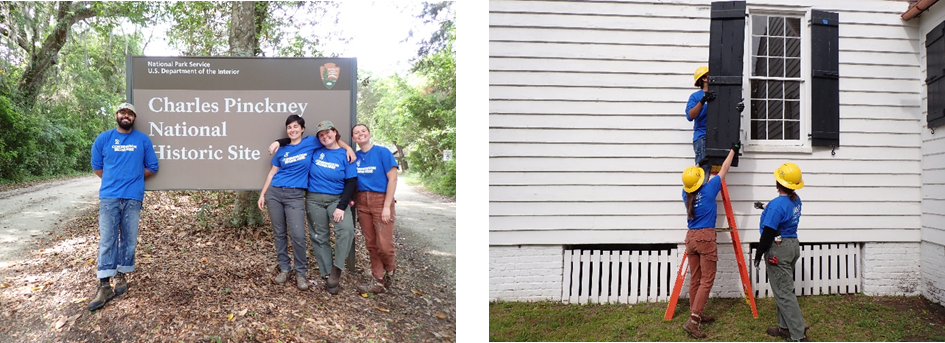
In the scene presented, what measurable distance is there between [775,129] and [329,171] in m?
4.58

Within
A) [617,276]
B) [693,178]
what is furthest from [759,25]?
[617,276]

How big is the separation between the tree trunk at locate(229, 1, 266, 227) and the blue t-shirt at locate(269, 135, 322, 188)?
1831mm

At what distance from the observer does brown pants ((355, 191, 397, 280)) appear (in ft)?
14.3

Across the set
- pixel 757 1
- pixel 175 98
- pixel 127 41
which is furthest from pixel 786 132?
pixel 127 41

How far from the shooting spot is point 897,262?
486 centimetres

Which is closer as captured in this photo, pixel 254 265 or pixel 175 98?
pixel 175 98

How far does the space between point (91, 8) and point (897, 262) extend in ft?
38.3

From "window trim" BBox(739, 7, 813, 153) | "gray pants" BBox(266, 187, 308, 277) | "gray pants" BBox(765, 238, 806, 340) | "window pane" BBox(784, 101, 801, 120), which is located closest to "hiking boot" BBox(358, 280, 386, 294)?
"gray pants" BBox(266, 187, 308, 277)

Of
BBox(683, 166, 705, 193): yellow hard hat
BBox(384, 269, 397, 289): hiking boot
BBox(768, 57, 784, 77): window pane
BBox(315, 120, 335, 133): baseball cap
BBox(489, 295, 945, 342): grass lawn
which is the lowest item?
BBox(489, 295, 945, 342): grass lawn

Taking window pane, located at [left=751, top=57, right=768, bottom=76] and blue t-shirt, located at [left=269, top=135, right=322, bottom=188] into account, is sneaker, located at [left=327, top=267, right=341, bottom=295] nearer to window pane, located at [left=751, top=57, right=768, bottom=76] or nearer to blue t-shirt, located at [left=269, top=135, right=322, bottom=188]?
blue t-shirt, located at [left=269, top=135, right=322, bottom=188]

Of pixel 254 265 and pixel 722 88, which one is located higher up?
pixel 722 88

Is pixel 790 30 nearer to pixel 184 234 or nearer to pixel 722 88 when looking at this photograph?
pixel 722 88

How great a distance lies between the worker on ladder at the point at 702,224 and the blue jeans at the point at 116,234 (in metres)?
5.08

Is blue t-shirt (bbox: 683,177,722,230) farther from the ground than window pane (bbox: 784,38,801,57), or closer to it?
closer to it
